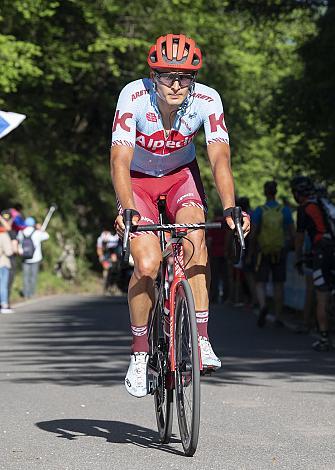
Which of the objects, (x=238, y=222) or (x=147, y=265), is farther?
(x=147, y=265)

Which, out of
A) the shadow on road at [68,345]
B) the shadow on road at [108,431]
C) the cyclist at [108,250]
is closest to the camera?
the shadow on road at [108,431]

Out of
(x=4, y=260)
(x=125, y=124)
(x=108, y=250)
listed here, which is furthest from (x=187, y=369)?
(x=108, y=250)

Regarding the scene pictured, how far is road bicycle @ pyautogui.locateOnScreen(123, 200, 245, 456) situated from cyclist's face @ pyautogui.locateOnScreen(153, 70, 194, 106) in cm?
61

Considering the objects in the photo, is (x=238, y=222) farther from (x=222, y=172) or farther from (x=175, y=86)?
(x=175, y=86)

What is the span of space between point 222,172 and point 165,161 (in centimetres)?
Answer: 45

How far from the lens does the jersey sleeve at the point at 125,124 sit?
293 inches

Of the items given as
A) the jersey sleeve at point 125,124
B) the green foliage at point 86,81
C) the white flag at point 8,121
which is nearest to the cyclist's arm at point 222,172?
the jersey sleeve at point 125,124

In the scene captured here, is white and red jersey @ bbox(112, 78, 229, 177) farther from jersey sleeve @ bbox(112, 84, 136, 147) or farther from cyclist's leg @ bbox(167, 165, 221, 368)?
cyclist's leg @ bbox(167, 165, 221, 368)

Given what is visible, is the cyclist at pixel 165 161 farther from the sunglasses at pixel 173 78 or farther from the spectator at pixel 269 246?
the spectator at pixel 269 246

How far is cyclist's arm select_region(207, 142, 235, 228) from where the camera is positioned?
7.25 m

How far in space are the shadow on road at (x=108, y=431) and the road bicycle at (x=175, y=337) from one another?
0.43 ft

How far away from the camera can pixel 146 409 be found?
31.0 ft

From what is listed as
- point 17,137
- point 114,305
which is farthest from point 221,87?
point 114,305

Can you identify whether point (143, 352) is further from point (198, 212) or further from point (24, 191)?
point (24, 191)
